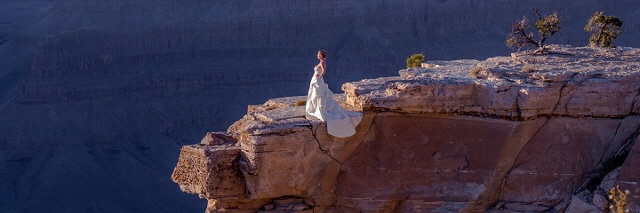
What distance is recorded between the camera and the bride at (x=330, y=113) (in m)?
15.3

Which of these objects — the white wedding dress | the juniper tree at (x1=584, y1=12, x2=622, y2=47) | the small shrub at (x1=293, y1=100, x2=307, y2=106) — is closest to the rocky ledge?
the white wedding dress

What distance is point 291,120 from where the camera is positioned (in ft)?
50.1

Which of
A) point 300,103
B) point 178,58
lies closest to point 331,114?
point 300,103

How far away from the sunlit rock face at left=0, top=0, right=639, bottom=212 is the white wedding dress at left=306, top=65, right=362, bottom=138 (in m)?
26.8

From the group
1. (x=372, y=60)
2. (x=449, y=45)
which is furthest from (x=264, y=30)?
(x=449, y=45)

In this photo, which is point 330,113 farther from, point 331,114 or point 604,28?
point 604,28

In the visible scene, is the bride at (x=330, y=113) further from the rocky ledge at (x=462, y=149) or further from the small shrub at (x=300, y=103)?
the small shrub at (x=300, y=103)

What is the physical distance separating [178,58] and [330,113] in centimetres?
3836

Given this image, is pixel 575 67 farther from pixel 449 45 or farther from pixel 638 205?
pixel 449 45

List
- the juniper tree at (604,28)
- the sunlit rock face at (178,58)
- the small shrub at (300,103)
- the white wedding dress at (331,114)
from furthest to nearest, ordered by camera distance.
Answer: the sunlit rock face at (178,58) < the juniper tree at (604,28) < the small shrub at (300,103) < the white wedding dress at (331,114)

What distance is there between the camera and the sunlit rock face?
45344mm

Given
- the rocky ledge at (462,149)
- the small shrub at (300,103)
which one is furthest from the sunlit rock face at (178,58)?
the rocky ledge at (462,149)

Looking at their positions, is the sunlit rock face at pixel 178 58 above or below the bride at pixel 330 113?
below

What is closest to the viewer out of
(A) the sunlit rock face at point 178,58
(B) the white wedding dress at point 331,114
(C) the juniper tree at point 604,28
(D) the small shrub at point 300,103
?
(B) the white wedding dress at point 331,114
